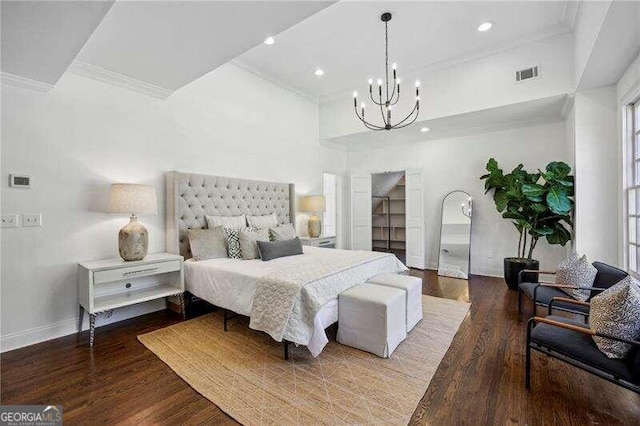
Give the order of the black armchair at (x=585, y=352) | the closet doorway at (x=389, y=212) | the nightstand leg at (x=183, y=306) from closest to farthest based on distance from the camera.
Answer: the black armchair at (x=585, y=352) < the nightstand leg at (x=183, y=306) < the closet doorway at (x=389, y=212)

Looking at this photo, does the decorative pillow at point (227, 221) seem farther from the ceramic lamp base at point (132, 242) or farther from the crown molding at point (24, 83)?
the crown molding at point (24, 83)

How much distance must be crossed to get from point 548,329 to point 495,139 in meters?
3.96

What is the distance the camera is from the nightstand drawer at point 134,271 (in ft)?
8.39

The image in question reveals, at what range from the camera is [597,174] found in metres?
3.37

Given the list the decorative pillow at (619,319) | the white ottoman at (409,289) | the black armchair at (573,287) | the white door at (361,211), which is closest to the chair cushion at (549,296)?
the black armchair at (573,287)

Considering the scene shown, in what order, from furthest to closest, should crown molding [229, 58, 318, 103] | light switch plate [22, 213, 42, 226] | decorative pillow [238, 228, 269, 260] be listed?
1. crown molding [229, 58, 318, 103]
2. decorative pillow [238, 228, 269, 260]
3. light switch plate [22, 213, 42, 226]

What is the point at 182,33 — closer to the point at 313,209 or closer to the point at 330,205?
the point at 313,209

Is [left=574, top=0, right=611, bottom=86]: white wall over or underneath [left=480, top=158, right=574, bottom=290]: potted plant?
over

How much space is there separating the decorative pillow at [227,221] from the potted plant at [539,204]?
387 cm

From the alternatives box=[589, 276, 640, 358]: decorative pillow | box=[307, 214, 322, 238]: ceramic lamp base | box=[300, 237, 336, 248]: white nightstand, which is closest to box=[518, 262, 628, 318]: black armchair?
box=[589, 276, 640, 358]: decorative pillow

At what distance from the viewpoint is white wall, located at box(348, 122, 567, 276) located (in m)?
4.61

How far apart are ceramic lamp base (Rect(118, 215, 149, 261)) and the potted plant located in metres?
4.76

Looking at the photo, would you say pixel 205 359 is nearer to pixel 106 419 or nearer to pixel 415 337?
pixel 106 419

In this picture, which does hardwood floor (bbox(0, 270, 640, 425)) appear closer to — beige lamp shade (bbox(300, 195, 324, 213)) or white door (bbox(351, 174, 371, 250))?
beige lamp shade (bbox(300, 195, 324, 213))
